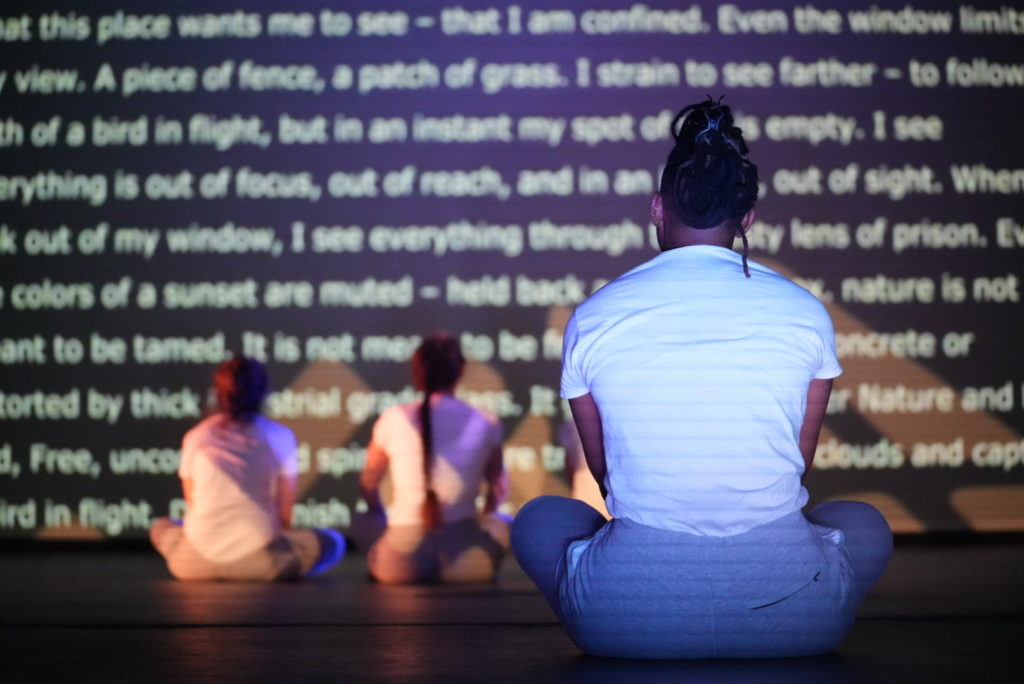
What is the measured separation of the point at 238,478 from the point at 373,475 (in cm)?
39

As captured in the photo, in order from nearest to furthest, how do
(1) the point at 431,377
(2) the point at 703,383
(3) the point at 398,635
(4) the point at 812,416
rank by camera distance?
(2) the point at 703,383 → (4) the point at 812,416 → (3) the point at 398,635 → (1) the point at 431,377

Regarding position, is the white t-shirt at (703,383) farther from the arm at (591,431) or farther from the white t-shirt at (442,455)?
the white t-shirt at (442,455)

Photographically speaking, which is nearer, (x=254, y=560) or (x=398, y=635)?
(x=398, y=635)

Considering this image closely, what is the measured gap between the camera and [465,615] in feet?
9.13

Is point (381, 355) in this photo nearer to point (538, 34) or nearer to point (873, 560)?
point (538, 34)

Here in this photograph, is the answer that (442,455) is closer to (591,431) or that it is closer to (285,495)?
(285,495)

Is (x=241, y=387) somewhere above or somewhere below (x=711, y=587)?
above

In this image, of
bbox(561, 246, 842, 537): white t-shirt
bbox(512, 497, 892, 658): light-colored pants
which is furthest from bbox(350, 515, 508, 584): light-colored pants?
bbox(561, 246, 842, 537): white t-shirt

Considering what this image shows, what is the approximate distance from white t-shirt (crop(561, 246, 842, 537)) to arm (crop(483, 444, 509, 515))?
1938 millimetres

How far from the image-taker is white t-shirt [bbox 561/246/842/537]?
186 centimetres

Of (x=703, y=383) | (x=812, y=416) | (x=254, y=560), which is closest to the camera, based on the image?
(x=703, y=383)

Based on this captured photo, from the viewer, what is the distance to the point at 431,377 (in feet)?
12.4

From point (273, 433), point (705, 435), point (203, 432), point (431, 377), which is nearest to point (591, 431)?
point (705, 435)

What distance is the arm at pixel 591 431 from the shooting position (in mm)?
1973
